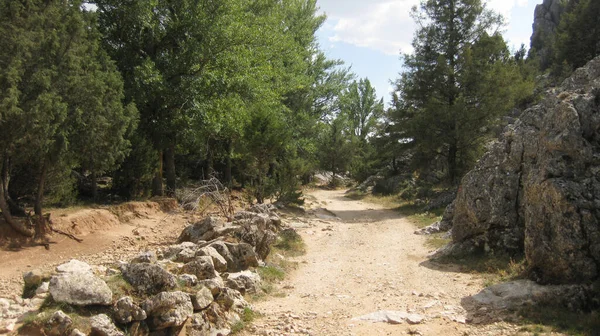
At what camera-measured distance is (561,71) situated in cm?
3791

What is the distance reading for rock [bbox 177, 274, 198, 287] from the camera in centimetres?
728

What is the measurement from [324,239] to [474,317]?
318 inches

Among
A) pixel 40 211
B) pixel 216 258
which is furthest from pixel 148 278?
pixel 40 211

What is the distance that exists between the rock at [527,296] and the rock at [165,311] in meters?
4.84

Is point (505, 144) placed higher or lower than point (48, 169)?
higher

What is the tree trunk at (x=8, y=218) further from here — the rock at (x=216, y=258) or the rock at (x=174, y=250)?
the rock at (x=216, y=258)

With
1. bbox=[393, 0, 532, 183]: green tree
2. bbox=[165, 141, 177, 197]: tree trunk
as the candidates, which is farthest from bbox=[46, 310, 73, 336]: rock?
bbox=[393, 0, 532, 183]: green tree

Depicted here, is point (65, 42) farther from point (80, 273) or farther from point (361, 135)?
point (361, 135)

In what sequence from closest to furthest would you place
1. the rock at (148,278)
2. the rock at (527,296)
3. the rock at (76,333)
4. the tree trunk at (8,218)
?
1. the rock at (76,333)
2. the rock at (148,278)
3. the rock at (527,296)
4. the tree trunk at (8,218)

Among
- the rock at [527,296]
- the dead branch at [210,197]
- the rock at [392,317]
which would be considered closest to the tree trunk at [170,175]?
the dead branch at [210,197]

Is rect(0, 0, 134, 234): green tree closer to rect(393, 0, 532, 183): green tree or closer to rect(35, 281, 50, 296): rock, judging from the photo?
rect(35, 281, 50, 296): rock

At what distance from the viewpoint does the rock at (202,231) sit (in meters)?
11.3


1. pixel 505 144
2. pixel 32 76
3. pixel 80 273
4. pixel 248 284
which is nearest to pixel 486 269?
pixel 505 144

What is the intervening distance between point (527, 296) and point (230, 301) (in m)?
4.93
